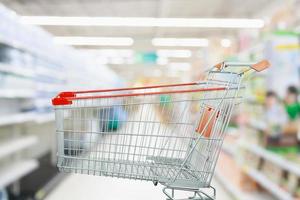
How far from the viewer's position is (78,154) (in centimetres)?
105

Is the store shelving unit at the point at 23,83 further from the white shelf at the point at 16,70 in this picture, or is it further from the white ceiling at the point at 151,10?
the white ceiling at the point at 151,10

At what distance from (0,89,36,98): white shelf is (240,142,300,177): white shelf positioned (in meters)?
2.29

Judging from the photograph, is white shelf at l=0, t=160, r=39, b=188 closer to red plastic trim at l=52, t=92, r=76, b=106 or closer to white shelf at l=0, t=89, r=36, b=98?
white shelf at l=0, t=89, r=36, b=98

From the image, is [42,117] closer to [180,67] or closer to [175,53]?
[180,67]

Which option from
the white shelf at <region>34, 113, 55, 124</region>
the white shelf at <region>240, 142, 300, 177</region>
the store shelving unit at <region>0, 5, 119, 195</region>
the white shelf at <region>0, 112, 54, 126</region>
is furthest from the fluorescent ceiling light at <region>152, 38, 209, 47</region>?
the white shelf at <region>240, 142, 300, 177</region>

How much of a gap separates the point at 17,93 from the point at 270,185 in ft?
7.89

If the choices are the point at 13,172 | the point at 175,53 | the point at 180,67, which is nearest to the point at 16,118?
the point at 13,172

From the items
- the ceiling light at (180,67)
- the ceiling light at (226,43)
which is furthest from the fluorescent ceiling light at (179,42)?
the ceiling light at (226,43)

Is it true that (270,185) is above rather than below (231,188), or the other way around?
above

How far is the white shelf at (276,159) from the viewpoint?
2.39 metres

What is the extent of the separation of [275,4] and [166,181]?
28.1 ft

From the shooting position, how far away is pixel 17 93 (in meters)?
2.97

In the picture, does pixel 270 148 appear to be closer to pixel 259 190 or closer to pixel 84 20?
pixel 259 190

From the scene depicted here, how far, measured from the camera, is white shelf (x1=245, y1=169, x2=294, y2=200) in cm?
251
